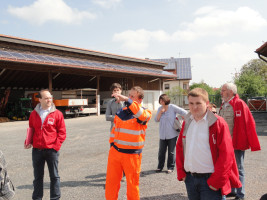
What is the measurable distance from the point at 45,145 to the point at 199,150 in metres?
2.28

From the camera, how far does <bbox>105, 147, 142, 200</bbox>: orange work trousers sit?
320cm

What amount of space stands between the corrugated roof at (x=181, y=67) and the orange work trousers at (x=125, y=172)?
5206 centimetres

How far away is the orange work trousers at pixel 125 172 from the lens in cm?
320

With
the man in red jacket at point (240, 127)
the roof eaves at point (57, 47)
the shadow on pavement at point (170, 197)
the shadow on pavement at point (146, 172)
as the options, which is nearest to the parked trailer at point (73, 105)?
the roof eaves at point (57, 47)

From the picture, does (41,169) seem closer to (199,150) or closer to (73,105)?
(199,150)

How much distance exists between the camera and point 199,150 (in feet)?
7.70

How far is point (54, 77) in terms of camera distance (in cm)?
2736

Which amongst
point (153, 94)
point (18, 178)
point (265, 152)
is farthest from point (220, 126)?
point (153, 94)

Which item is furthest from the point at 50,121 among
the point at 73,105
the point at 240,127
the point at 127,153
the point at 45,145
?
the point at 73,105

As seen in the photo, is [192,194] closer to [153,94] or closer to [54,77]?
[54,77]

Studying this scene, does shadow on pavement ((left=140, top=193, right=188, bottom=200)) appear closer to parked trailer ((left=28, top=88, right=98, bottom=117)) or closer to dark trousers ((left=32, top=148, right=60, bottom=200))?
dark trousers ((left=32, top=148, right=60, bottom=200))

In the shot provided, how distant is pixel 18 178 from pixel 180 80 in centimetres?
5117

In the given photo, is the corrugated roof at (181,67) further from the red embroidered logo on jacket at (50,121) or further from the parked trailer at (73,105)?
the red embroidered logo on jacket at (50,121)

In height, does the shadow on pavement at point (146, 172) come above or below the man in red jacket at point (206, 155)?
below
